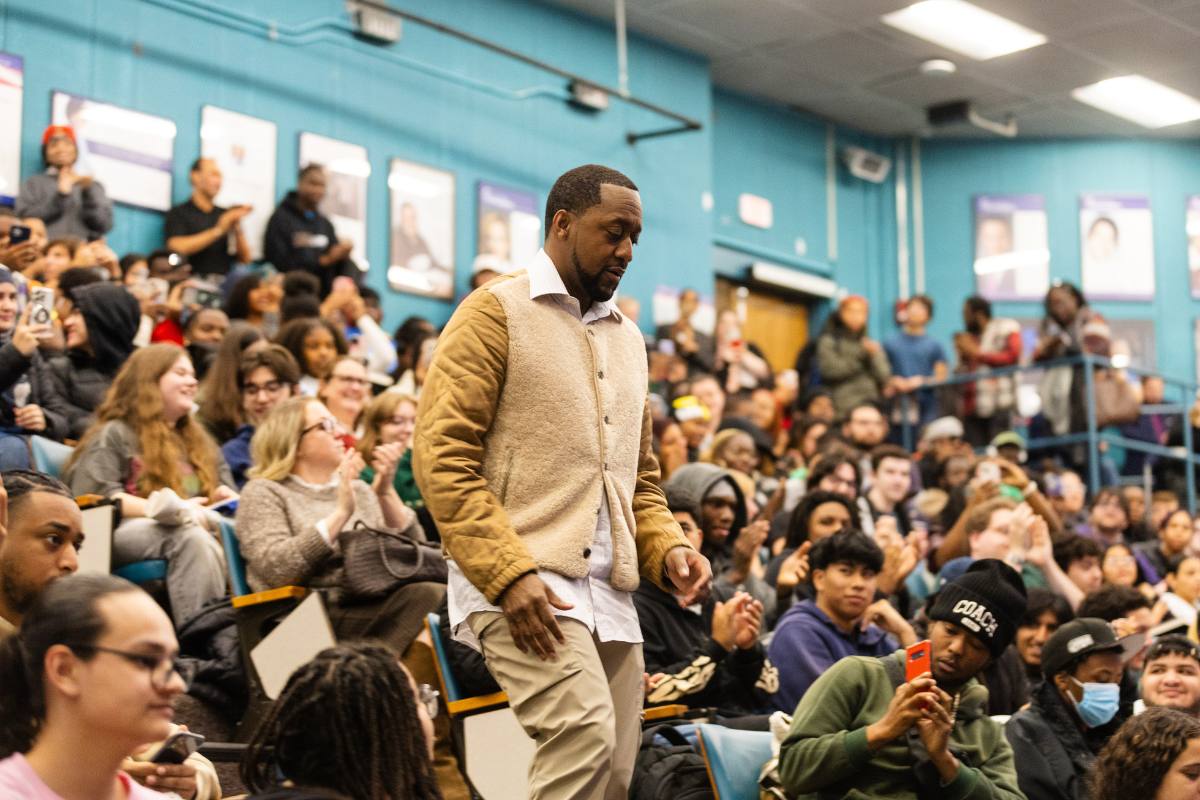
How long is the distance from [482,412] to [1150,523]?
28.2 feet

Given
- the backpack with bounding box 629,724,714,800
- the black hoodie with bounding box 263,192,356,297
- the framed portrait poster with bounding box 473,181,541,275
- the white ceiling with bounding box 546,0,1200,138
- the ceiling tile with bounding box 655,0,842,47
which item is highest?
the ceiling tile with bounding box 655,0,842,47

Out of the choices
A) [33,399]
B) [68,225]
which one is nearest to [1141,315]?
[68,225]

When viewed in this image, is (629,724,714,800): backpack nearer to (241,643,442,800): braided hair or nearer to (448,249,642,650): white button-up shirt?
(448,249,642,650): white button-up shirt

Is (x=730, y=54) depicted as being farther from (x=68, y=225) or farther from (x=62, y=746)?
(x=62, y=746)

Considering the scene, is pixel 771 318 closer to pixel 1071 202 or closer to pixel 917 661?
pixel 1071 202

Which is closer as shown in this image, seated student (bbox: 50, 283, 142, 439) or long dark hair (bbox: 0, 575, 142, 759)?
long dark hair (bbox: 0, 575, 142, 759)

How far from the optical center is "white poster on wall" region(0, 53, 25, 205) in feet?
30.9

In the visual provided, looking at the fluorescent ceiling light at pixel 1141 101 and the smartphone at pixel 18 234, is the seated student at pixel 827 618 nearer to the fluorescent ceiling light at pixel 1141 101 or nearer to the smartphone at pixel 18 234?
the smartphone at pixel 18 234

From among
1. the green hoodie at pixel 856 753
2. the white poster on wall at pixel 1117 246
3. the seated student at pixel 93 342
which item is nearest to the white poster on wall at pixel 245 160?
the seated student at pixel 93 342

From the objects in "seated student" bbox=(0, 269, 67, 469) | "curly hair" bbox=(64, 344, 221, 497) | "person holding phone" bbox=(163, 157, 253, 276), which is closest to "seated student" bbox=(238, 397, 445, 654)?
"curly hair" bbox=(64, 344, 221, 497)

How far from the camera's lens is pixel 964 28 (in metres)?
13.1

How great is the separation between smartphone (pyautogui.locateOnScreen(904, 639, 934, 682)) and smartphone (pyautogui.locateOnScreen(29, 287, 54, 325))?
3733 mm

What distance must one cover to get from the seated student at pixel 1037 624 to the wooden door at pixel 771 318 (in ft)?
27.9

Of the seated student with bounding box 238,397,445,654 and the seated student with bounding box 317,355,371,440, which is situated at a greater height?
the seated student with bounding box 317,355,371,440
